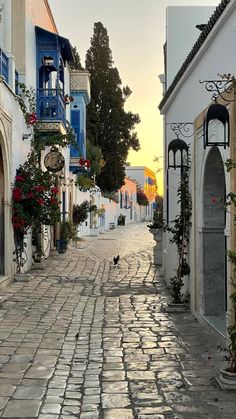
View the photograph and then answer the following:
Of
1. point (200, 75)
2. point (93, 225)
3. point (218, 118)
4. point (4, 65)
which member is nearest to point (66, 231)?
point (4, 65)

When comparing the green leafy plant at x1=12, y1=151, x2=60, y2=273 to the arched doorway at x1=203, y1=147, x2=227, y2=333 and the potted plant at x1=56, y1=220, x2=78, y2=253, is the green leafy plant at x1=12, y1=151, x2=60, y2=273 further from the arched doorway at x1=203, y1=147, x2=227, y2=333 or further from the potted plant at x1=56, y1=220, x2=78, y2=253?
the potted plant at x1=56, y1=220, x2=78, y2=253

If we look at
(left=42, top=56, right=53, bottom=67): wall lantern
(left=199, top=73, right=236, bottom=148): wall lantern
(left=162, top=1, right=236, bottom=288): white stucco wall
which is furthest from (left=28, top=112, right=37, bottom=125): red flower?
(left=199, top=73, right=236, bottom=148): wall lantern

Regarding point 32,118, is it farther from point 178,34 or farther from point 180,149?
point 180,149

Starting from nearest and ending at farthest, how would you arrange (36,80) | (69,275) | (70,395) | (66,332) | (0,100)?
(70,395) < (66,332) < (0,100) < (69,275) < (36,80)

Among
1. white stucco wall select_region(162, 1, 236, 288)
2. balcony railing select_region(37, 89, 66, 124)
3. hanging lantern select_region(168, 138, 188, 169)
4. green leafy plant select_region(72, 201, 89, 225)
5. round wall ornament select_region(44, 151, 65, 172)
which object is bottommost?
green leafy plant select_region(72, 201, 89, 225)

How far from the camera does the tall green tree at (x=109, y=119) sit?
36938 mm

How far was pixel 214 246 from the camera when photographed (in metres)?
7.86

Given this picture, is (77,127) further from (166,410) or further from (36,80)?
(166,410)

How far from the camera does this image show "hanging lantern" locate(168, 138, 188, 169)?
29.5 feet

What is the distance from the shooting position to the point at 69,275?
13602 mm

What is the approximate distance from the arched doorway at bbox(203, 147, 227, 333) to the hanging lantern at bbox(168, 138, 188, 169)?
1325 mm

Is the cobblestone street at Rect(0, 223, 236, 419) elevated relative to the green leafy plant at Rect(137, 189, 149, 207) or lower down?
lower down

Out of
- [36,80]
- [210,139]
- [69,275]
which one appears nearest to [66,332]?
[210,139]

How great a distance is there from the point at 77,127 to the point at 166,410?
70.5 ft
